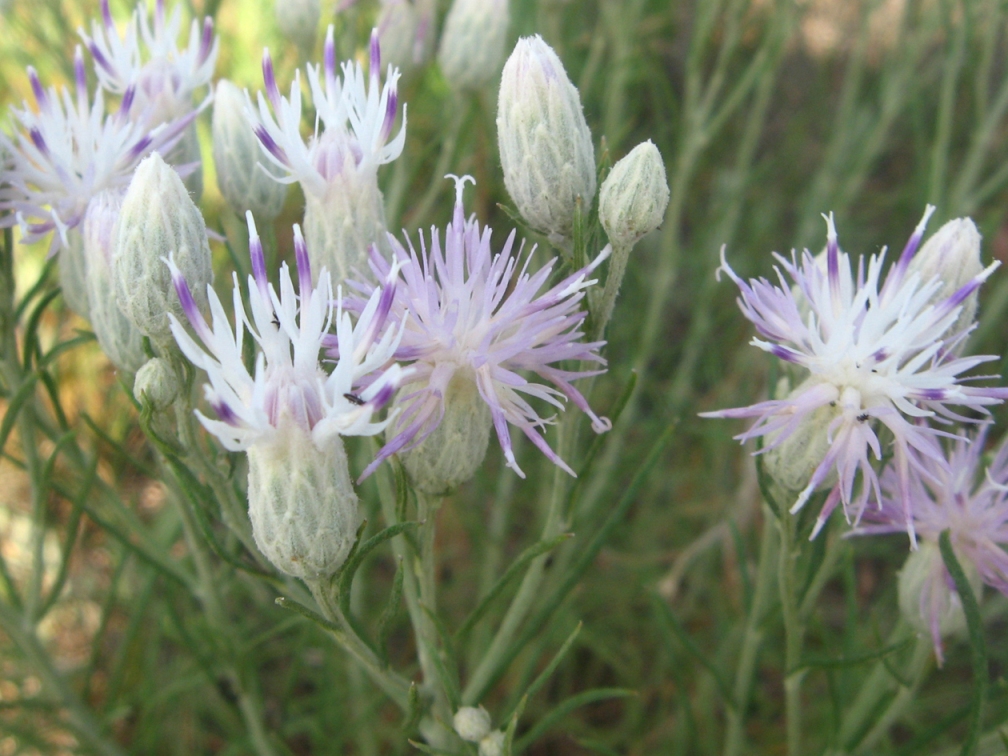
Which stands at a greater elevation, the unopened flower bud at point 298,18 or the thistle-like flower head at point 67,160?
the unopened flower bud at point 298,18

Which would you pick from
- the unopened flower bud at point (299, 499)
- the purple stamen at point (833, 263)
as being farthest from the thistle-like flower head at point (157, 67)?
the purple stamen at point (833, 263)

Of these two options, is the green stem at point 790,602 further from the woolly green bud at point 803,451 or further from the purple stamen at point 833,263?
the purple stamen at point 833,263

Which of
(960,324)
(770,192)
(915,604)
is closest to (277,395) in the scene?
(960,324)

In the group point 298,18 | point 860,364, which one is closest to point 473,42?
point 298,18

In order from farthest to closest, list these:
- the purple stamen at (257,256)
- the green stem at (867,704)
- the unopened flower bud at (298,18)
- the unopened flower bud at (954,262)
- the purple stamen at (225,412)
A: the unopened flower bud at (298,18), the green stem at (867,704), the unopened flower bud at (954,262), the purple stamen at (257,256), the purple stamen at (225,412)

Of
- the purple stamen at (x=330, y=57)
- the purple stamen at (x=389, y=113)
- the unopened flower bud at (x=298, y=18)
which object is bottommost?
the purple stamen at (x=389, y=113)

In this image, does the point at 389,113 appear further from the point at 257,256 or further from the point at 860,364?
the point at 860,364

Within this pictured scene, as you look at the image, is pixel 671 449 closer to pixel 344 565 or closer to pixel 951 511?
pixel 951 511
